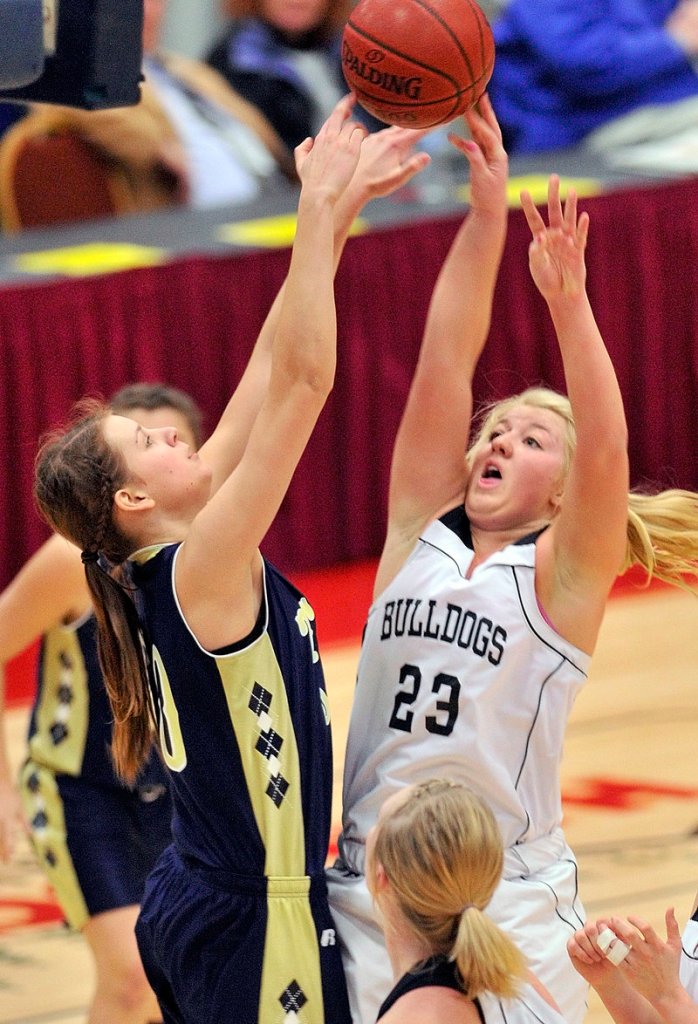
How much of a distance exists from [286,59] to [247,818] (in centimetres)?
600

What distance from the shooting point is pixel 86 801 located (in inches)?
152

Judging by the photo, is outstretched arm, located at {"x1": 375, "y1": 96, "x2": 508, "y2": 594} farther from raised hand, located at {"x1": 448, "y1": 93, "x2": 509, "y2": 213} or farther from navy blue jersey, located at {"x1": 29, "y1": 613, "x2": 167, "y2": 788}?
navy blue jersey, located at {"x1": 29, "y1": 613, "x2": 167, "y2": 788}

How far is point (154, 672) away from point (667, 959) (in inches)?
36.9

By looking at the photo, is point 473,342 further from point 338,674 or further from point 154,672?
point 338,674

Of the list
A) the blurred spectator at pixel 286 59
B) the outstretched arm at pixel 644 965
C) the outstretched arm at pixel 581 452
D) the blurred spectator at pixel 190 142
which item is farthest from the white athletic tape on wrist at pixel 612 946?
the blurred spectator at pixel 286 59

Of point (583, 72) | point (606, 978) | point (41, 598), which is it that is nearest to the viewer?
point (606, 978)

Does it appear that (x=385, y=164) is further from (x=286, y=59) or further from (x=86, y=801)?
(x=286, y=59)

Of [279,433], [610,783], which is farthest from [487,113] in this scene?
[610,783]

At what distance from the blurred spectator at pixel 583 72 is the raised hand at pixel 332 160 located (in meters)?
5.78

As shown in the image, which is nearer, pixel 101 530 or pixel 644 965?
pixel 644 965

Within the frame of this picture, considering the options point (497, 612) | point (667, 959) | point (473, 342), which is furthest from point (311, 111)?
point (667, 959)

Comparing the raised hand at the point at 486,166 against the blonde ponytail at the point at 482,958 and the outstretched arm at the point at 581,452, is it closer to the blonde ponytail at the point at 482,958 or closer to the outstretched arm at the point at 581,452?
the outstretched arm at the point at 581,452

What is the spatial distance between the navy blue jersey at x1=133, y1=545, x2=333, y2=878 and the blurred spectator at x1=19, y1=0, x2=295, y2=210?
16.4 feet

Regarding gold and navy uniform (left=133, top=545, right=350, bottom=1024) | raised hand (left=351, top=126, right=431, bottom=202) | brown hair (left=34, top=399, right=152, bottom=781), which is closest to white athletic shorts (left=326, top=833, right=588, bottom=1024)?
gold and navy uniform (left=133, top=545, right=350, bottom=1024)
